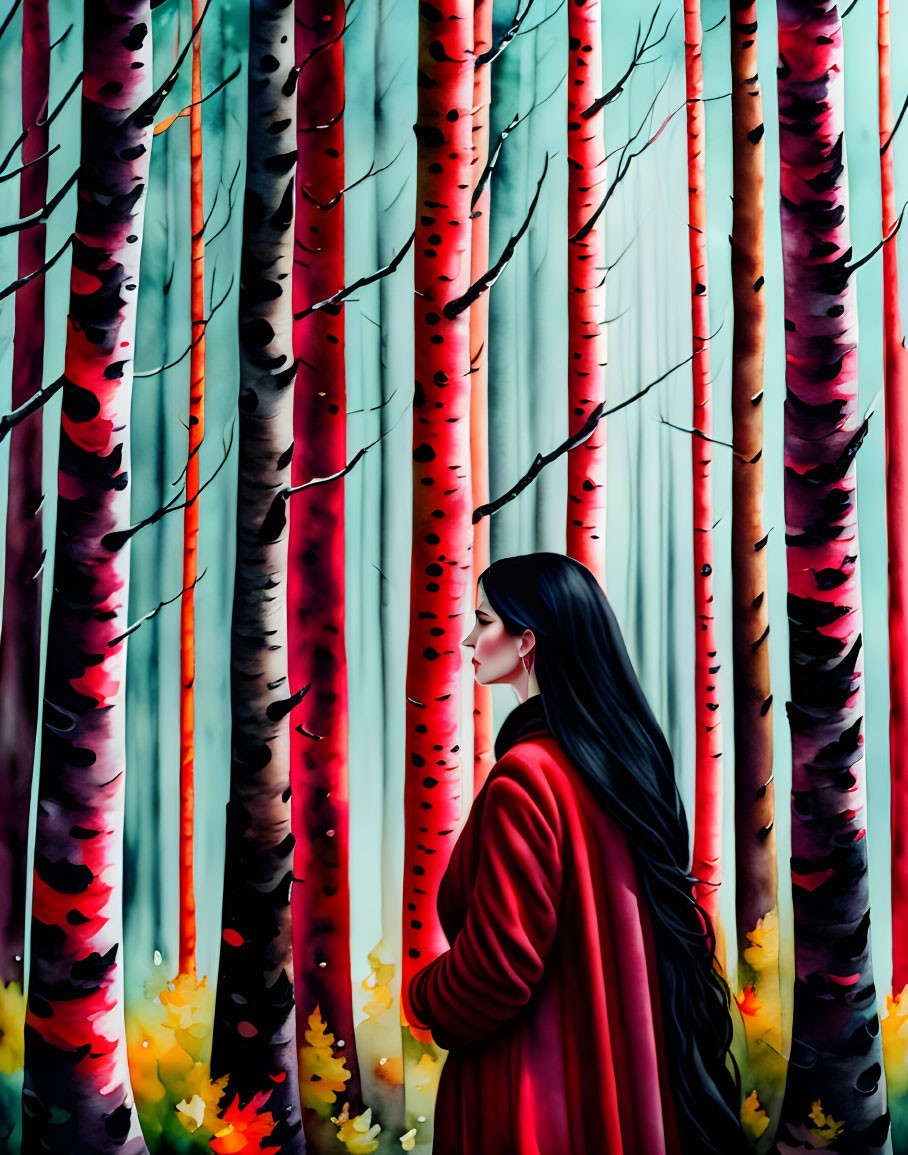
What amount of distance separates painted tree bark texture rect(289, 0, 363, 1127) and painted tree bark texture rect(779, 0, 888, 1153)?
2.98 ft

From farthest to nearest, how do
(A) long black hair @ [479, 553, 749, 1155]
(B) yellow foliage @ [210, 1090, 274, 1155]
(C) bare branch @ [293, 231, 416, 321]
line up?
(C) bare branch @ [293, 231, 416, 321] < (B) yellow foliage @ [210, 1090, 274, 1155] < (A) long black hair @ [479, 553, 749, 1155]

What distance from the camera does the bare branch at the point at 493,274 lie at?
204cm

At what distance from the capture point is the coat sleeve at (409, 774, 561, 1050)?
1596mm

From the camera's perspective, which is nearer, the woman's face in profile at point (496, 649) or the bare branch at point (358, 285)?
the woman's face in profile at point (496, 649)

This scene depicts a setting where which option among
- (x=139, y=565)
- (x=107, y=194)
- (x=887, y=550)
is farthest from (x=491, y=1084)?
(x=107, y=194)

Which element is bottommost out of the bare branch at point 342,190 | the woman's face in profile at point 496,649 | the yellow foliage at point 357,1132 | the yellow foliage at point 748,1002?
the yellow foliage at point 357,1132

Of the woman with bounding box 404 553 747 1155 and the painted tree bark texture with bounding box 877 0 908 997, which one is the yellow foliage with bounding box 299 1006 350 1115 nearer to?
the woman with bounding box 404 553 747 1155

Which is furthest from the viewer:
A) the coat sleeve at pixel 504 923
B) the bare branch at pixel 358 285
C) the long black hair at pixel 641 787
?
the bare branch at pixel 358 285

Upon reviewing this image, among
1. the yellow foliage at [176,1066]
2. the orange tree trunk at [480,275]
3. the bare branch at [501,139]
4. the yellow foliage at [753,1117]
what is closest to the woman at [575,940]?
the yellow foliage at [753,1117]

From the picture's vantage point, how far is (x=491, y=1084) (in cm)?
170

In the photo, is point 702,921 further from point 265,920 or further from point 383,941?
point 265,920

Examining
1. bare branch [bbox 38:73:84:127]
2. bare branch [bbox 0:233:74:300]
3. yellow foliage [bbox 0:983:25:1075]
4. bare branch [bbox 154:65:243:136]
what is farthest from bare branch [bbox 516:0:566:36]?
yellow foliage [bbox 0:983:25:1075]

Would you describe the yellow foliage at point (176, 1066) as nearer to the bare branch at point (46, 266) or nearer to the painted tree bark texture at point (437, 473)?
the painted tree bark texture at point (437, 473)

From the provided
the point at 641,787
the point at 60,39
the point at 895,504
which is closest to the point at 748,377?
the point at 895,504
